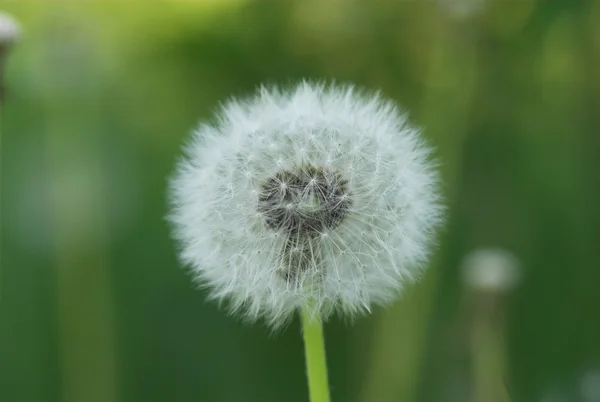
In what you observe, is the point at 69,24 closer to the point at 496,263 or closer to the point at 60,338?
the point at 60,338

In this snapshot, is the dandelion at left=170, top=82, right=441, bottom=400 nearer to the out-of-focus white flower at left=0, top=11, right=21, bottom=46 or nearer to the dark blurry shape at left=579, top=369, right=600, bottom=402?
the out-of-focus white flower at left=0, top=11, right=21, bottom=46

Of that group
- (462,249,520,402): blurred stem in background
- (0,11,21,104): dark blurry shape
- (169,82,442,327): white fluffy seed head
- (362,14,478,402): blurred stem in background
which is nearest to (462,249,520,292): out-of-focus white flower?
(462,249,520,402): blurred stem in background

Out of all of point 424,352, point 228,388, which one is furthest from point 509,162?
point 228,388

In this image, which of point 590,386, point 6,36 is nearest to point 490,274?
point 590,386

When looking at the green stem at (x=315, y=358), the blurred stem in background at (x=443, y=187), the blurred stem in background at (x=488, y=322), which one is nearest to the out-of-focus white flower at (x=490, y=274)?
the blurred stem in background at (x=488, y=322)

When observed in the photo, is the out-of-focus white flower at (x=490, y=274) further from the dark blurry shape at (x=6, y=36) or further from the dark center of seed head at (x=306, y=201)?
the dark blurry shape at (x=6, y=36)

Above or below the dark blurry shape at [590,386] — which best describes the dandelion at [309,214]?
above

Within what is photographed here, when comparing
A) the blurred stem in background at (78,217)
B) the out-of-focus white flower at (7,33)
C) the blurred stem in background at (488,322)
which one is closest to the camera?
the out-of-focus white flower at (7,33)

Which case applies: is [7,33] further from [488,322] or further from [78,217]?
[78,217]
